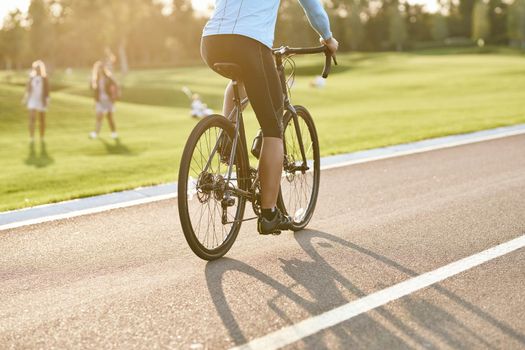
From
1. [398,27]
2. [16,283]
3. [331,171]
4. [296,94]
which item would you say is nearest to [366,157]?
[331,171]

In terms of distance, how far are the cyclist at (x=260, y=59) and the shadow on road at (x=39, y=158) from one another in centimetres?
877

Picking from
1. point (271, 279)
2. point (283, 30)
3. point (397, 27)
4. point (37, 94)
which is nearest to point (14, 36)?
point (283, 30)

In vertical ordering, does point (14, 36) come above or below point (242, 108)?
below

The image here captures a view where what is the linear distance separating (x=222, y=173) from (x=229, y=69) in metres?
0.68

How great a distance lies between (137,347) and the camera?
329cm

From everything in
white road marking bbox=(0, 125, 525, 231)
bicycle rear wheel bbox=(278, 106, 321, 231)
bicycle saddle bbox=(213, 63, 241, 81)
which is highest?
bicycle saddle bbox=(213, 63, 241, 81)

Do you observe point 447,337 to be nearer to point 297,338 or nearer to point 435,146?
point 297,338

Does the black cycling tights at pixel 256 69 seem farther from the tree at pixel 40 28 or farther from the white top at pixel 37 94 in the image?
the tree at pixel 40 28

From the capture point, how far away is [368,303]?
12.7 ft

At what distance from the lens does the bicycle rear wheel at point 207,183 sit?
4391 millimetres

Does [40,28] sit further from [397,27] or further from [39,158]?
[39,158]

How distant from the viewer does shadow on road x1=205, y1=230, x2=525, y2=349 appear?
3.35 m

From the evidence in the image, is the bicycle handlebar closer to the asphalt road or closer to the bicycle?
the bicycle

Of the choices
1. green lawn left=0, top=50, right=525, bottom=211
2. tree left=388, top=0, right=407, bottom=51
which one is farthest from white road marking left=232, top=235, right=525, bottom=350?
tree left=388, top=0, right=407, bottom=51
